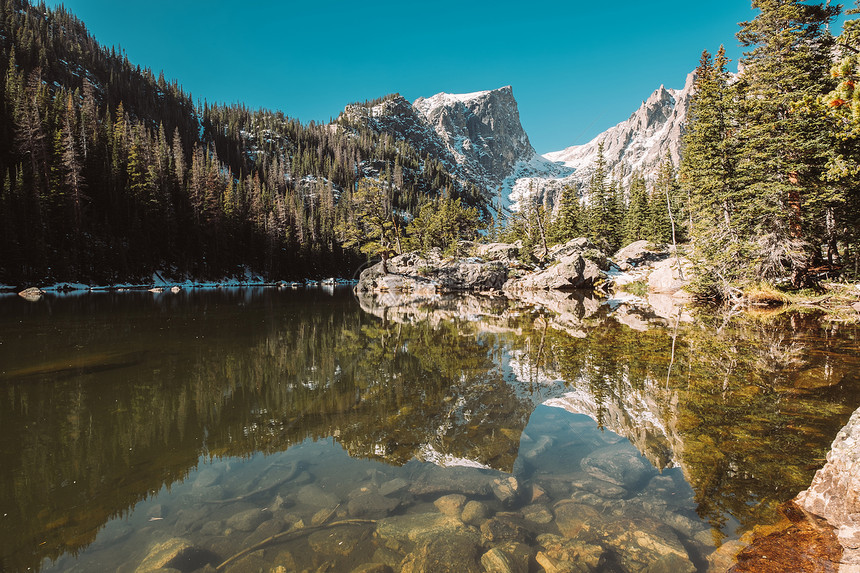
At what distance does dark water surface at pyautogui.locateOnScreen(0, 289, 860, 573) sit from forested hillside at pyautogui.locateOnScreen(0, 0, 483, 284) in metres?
36.8

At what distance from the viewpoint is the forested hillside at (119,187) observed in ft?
141

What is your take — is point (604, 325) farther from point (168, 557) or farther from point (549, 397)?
point (168, 557)

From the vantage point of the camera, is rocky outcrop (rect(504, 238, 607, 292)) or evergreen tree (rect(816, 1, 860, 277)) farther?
rocky outcrop (rect(504, 238, 607, 292))

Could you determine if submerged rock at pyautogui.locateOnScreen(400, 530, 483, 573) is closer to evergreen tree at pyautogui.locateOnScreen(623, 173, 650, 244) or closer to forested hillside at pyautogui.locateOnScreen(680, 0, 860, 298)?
forested hillside at pyautogui.locateOnScreen(680, 0, 860, 298)

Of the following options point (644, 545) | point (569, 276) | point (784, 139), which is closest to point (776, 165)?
point (784, 139)

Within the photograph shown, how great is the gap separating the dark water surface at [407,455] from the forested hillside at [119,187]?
36.8 meters

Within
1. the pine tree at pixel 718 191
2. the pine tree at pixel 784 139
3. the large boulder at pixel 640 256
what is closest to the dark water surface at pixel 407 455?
the pine tree at pixel 784 139

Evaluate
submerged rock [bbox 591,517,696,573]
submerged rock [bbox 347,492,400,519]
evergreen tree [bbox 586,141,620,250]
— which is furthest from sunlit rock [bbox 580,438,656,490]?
evergreen tree [bbox 586,141,620,250]

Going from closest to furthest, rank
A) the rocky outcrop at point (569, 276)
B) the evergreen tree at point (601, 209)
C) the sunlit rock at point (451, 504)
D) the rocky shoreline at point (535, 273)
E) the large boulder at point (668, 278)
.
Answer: the sunlit rock at point (451, 504), the large boulder at point (668, 278), the rocky shoreline at point (535, 273), the rocky outcrop at point (569, 276), the evergreen tree at point (601, 209)

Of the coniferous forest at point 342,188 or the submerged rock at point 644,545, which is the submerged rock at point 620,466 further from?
the coniferous forest at point 342,188

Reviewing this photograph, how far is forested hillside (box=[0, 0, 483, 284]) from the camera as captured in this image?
43.1m

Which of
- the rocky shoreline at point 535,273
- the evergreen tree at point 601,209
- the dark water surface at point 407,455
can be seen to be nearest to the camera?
the dark water surface at point 407,455

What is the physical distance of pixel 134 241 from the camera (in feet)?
171

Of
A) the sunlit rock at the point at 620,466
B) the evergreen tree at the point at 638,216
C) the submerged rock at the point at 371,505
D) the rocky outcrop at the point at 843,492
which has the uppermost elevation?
the evergreen tree at the point at 638,216
